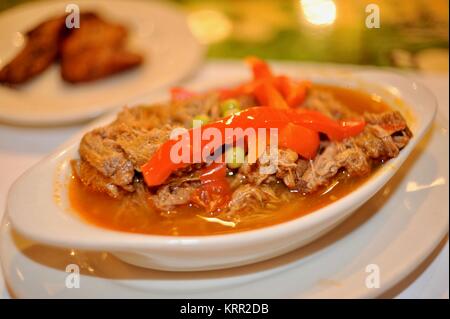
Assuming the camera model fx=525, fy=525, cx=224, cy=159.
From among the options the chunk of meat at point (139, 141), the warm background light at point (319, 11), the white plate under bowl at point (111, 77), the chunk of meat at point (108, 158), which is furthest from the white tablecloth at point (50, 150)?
the warm background light at point (319, 11)

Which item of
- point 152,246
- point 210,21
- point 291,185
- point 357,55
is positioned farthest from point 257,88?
point 210,21

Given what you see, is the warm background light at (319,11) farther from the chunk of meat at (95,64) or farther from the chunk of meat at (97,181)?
the chunk of meat at (97,181)

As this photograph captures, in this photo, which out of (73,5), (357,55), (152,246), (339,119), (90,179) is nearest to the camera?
(152,246)

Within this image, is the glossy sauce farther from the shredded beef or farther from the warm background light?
the warm background light

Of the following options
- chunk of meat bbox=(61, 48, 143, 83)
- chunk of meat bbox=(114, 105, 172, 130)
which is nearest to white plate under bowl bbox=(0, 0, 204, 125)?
chunk of meat bbox=(61, 48, 143, 83)

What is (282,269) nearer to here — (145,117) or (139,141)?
(139,141)
